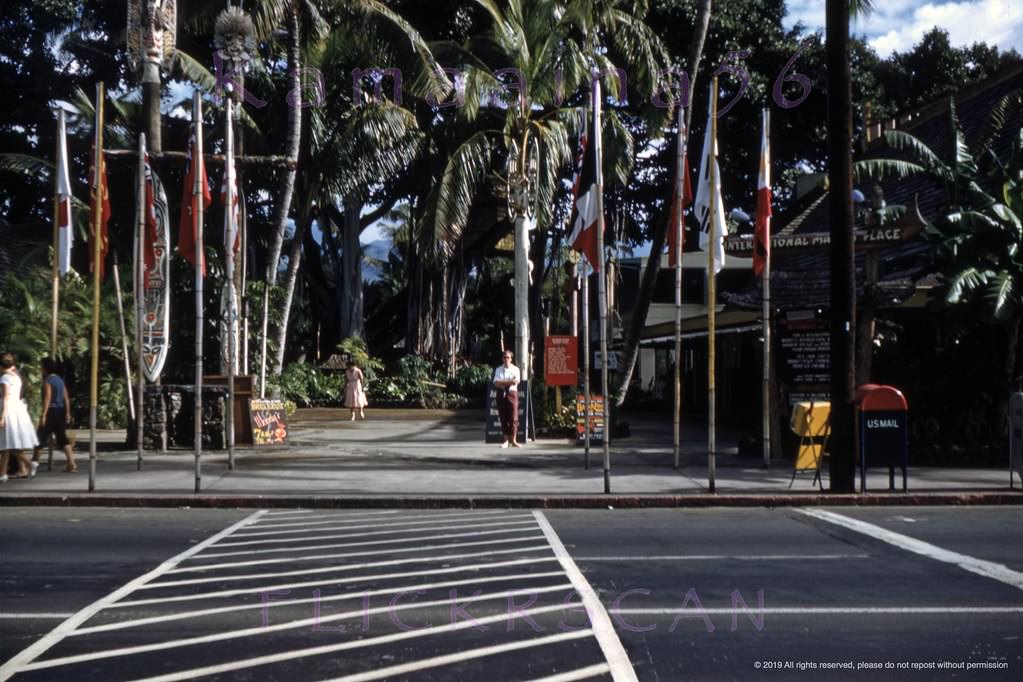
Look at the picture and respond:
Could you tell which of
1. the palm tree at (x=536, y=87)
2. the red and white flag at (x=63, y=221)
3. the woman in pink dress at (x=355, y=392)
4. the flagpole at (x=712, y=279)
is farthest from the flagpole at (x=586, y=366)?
the woman in pink dress at (x=355, y=392)

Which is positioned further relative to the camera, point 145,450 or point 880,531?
point 145,450

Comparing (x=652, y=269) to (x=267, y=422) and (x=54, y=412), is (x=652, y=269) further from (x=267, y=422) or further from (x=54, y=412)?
(x=54, y=412)

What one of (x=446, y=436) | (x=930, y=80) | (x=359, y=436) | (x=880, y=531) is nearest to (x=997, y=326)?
(x=880, y=531)

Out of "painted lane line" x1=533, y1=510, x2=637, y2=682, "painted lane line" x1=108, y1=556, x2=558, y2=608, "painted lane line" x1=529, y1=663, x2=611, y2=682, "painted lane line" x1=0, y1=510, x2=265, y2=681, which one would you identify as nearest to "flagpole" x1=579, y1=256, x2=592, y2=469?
"painted lane line" x1=533, y1=510, x2=637, y2=682

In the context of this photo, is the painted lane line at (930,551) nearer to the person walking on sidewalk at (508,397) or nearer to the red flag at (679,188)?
the red flag at (679,188)

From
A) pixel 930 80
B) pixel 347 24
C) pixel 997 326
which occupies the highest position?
pixel 930 80

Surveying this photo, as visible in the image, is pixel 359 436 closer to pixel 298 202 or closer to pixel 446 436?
pixel 446 436

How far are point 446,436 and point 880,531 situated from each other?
12.5m

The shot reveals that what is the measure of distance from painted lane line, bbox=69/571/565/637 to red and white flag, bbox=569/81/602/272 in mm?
6648

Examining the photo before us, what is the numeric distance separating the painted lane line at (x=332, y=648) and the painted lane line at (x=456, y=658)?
16.9 inches

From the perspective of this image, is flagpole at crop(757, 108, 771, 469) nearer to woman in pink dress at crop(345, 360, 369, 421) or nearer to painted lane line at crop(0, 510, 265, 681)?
painted lane line at crop(0, 510, 265, 681)

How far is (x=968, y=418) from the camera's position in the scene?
1673cm

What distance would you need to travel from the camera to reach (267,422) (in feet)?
60.4

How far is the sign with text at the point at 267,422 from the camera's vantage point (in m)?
18.0
